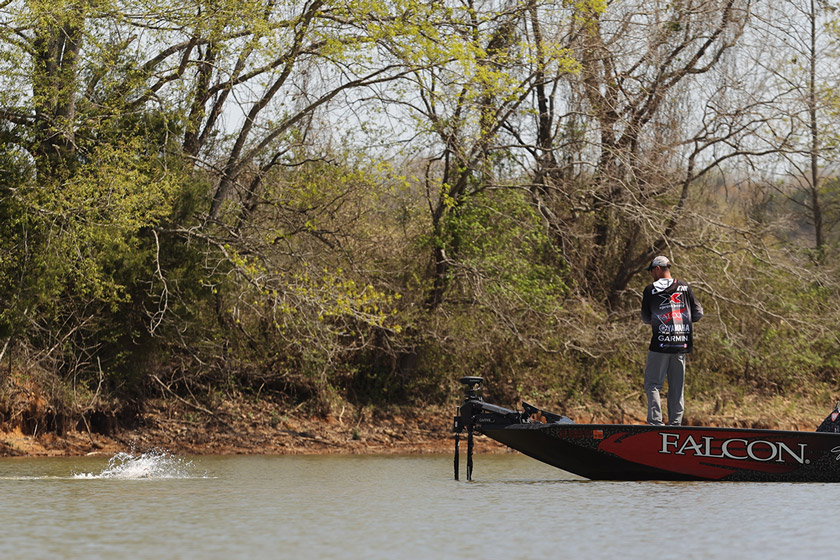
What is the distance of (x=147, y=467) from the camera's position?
1361 cm

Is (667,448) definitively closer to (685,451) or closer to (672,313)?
(685,451)

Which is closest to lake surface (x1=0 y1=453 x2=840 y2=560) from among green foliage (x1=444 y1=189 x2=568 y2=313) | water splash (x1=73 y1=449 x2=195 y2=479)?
water splash (x1=73 y1=449 x2=195 y2=479)

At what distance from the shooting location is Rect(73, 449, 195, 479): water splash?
11945 millimetres

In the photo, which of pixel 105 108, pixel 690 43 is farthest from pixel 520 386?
pixel 105 108

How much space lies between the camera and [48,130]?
15359 mm

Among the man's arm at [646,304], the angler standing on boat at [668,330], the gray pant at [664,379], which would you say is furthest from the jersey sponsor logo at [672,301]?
the gray pant at [664,379]

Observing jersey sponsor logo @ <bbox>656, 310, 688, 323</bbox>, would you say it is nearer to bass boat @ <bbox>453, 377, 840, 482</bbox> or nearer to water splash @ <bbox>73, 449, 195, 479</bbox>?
bass boat @ <bbox>453, 377, 840, 482</bbox>

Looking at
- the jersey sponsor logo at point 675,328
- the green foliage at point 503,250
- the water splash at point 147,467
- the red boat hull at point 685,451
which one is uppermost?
the green foliage at point 503,250

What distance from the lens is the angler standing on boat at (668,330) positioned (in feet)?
34.7

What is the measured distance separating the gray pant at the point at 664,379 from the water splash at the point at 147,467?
17.5 feet

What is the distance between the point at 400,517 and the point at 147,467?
671 centimetres

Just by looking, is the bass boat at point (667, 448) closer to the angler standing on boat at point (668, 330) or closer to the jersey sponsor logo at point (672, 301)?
the angler standing on boat at point (668, 330)

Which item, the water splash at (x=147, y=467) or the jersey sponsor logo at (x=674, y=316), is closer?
the jersey sponsor logo at (x=674, y=316)

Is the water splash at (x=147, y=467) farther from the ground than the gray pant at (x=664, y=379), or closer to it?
closer to it
